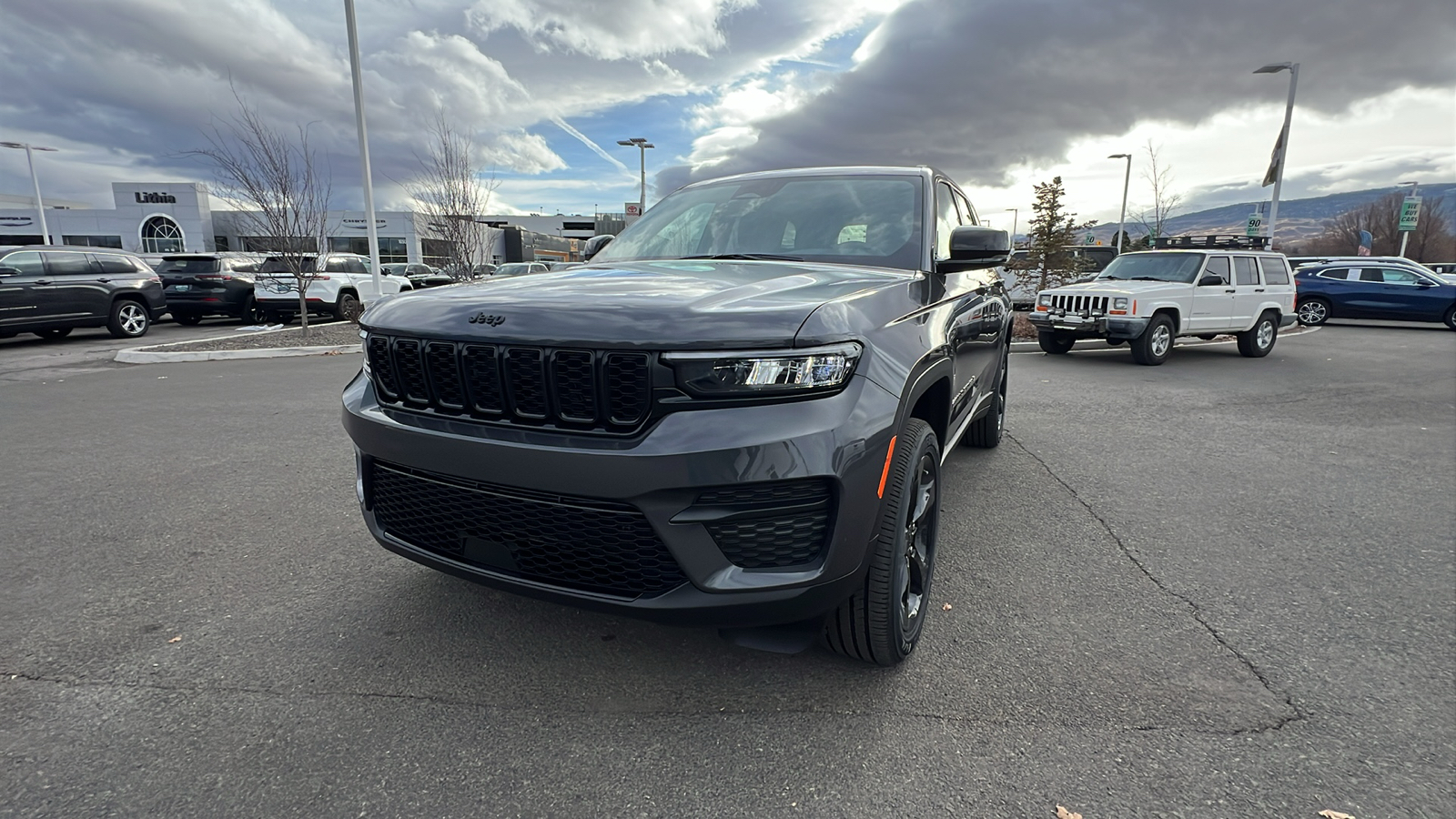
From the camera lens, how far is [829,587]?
194 cm

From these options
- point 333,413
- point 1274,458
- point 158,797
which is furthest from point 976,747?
point 333,413

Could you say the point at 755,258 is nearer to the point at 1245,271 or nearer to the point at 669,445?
the point at 669,445

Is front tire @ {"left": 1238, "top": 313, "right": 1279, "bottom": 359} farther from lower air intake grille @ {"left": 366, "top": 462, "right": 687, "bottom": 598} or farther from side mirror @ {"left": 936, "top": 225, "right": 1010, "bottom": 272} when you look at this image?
lower air intake grille @ {"left": 366, "top": 462, "right": 687, "bottom": 598}

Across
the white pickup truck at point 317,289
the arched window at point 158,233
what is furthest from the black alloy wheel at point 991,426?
the arched window at point 158,233

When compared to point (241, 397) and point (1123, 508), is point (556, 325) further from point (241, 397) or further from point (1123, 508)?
point (241, 397)

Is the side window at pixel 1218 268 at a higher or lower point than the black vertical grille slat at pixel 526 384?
higher

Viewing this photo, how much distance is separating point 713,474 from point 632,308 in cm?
52

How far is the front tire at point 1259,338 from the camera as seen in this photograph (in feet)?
38.3

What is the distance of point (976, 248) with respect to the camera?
2836mm

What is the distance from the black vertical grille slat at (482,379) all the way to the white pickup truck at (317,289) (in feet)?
45.7

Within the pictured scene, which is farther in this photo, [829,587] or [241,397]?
[241,397]

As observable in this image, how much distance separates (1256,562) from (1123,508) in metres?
0.80

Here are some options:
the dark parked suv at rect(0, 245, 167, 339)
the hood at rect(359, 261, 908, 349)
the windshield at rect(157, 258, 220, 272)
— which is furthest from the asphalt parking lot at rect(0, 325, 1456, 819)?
the windshield at rect(157, 258, 220, 272)

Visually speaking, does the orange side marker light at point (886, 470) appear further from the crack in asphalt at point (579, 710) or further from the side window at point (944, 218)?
the side window at point (944, 218)
